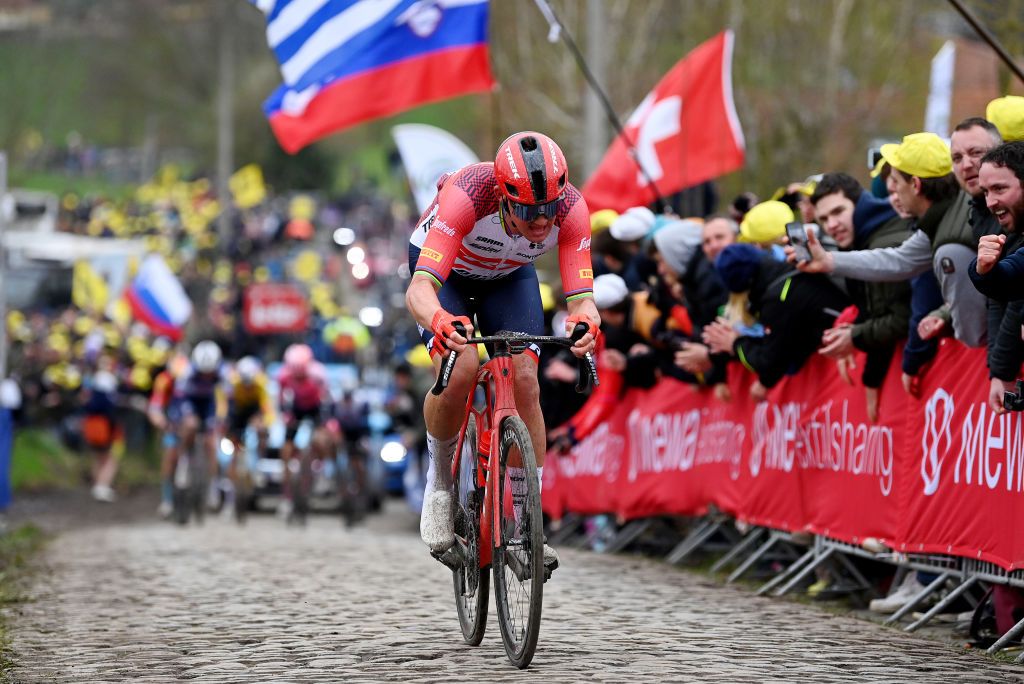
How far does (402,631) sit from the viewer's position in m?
8.40

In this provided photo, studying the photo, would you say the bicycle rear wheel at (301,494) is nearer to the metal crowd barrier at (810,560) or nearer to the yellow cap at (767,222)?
the metal crowd barrier at (810,560)

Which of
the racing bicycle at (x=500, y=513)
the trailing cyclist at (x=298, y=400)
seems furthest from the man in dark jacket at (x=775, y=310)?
the trailing cyclist at (x=298, y=400)

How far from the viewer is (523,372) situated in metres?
7.56

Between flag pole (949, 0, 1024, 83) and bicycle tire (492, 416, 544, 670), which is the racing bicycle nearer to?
bicycle tire (492, 416, 544, 670)

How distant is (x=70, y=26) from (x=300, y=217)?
59.3 ft

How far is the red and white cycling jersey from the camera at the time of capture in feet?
24.5

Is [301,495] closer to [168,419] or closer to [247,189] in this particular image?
[168,419]

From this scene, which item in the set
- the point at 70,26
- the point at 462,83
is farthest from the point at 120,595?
the point at 70,26

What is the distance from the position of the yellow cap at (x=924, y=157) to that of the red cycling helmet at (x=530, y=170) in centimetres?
211

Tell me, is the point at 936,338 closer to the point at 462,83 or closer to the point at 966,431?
the point at 966,431

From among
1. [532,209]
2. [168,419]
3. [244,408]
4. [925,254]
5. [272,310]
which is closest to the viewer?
[532,209]

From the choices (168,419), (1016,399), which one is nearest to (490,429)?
(1016,399)

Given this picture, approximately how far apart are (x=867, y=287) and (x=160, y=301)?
22540 mm

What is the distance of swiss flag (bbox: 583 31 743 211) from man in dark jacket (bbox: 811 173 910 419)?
522cm
